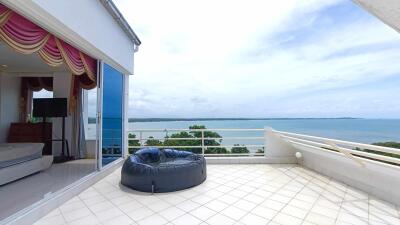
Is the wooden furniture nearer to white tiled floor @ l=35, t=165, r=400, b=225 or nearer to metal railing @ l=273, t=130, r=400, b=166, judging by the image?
white tiled floor @ l=35, t=165, r=400, b=225

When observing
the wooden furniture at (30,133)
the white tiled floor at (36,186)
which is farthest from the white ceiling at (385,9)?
the wooden furniture at (30,133)

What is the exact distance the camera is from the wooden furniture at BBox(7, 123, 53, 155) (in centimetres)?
577

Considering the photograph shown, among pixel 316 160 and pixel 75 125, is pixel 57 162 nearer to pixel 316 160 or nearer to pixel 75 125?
pixel 75 125

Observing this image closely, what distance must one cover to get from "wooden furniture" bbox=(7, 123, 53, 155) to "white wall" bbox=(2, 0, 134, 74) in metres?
2.85

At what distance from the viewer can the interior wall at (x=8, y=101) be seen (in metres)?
5.70

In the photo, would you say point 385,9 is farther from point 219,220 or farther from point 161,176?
point 161,176

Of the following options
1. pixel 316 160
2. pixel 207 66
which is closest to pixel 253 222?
pixel 316 160

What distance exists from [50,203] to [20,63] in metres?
4.08

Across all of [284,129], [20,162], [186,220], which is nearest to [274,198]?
[186,220]

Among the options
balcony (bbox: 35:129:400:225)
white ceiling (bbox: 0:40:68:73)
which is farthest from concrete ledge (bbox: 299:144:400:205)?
white ceiling (bbox: 0:40:68:73)

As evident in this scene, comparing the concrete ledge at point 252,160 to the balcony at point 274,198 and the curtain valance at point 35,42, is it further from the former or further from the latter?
the curtain valance at point 35,42

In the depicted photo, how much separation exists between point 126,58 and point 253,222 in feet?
15.2

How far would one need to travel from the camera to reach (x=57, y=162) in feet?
18.1

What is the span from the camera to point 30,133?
5.86 m
